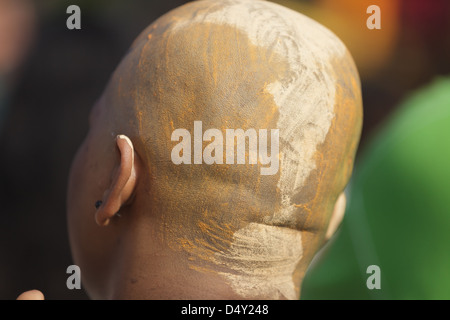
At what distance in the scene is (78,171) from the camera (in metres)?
1.61

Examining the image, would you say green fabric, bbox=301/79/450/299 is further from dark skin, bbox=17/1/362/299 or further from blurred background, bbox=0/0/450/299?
dark skin, bbox=17/1/362/299

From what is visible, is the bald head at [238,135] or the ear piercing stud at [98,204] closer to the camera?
the bald head at [238,135]

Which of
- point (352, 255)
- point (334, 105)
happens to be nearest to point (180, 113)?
point (334, 105)

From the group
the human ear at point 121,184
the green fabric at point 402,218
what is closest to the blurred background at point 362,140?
the green fabric at point 402,218

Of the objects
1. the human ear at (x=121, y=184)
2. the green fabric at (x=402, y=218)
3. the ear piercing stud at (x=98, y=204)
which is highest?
the human ear at (x=121, y=184)

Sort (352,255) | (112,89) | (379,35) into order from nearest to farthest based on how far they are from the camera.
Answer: (112,89)
(352,255)
(379,35)

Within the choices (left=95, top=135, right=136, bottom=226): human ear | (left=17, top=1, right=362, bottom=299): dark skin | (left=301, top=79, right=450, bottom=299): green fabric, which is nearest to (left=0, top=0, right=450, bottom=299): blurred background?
(left=301, top=79, right=450, bottom=299): green fabric

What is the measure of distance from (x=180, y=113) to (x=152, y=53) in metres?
0.21

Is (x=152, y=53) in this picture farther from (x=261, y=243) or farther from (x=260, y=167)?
(x=261, y=243)

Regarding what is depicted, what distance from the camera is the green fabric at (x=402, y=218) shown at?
7.02ft

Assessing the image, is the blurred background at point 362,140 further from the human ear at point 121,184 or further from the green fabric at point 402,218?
the human ear at point 121,184

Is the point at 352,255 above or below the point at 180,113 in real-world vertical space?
below

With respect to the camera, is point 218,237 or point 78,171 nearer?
point 218,237

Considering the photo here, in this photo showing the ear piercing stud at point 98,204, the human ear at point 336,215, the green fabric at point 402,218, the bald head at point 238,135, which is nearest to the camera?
the bald head at point 238,135
